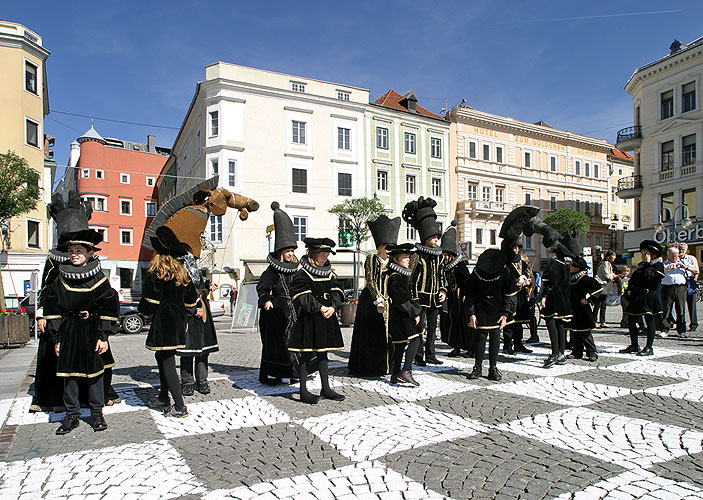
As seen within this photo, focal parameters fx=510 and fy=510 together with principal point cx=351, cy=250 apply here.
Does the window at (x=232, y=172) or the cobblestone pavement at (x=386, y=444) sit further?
the window at (x=232, y=172)

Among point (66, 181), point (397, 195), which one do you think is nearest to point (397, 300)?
point (397, 195)

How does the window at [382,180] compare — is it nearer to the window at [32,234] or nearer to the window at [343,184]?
the window at [343,184]

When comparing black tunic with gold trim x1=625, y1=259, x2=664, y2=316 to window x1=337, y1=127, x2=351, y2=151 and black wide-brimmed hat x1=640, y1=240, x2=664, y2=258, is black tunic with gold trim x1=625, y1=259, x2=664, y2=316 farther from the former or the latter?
window x1=337, y1=127, x2=351, y2=151

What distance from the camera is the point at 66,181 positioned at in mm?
Result: 71375

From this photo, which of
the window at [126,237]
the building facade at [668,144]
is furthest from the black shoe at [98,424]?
the window at [126,237]

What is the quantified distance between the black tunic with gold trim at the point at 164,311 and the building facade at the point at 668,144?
3445 cm

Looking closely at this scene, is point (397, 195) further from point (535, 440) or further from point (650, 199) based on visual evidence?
point (535, 440)

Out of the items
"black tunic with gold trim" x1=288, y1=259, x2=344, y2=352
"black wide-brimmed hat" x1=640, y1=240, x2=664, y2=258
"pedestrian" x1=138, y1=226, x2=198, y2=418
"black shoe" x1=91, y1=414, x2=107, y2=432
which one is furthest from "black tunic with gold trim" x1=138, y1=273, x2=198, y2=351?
"black wide-brimmed hat" x1=640, y1=240, x2=664, y2=258

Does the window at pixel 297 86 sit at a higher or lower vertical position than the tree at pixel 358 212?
higher

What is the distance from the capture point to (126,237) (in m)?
54.4

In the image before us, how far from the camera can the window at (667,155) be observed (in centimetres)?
3566

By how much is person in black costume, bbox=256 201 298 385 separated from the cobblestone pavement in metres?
0.29

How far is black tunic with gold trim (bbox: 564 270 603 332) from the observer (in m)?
8.70

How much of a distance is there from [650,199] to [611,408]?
122 feet
